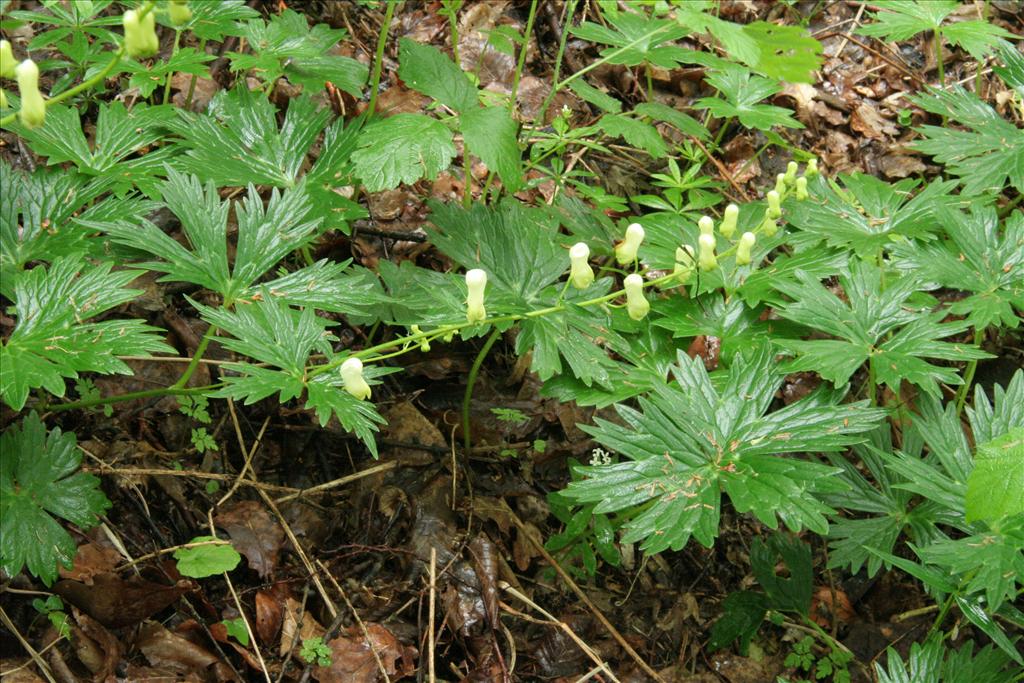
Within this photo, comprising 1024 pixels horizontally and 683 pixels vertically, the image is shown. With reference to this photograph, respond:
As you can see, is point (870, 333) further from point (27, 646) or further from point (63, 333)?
point (27, 646)

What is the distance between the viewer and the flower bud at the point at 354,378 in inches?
69.7

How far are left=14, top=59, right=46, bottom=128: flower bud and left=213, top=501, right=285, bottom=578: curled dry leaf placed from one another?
1257mm

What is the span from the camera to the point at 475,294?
187 centimetres

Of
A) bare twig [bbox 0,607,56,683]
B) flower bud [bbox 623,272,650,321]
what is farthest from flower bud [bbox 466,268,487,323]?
bare twig [bbox 0,607,56,683]

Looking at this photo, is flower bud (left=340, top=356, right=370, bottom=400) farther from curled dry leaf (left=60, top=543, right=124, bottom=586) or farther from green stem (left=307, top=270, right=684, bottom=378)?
curled dry leaf (left=60, top=543, right=124, bottom=586)

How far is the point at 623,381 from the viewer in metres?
2.31

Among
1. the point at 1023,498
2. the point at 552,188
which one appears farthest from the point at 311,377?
the point at 552,188

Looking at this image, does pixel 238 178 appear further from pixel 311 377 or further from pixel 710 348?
pixel 710 348

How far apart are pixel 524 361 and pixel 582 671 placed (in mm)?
1002

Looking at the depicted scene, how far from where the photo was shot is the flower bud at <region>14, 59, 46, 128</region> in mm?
1479

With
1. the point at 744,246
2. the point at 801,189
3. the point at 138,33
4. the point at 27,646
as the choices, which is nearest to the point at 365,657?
the point at 27,646

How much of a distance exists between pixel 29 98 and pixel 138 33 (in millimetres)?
213

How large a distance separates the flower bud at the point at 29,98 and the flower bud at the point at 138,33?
0.16 m

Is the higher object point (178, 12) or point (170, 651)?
point (178, 12)
